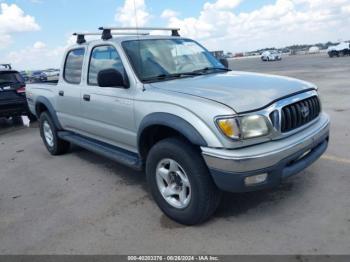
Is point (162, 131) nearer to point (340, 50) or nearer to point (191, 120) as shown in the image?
point (191, 120)

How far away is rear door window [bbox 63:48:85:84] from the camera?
5.28m

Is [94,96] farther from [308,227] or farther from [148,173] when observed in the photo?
[308,227]

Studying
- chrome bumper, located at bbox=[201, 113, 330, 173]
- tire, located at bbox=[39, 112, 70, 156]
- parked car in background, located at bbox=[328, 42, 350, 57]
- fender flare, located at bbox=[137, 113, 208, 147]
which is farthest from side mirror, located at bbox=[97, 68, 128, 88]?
parked car in background, located at bbox=[328, 42, 350, 57]

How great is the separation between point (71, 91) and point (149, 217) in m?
2.49

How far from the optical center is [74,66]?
551 cm

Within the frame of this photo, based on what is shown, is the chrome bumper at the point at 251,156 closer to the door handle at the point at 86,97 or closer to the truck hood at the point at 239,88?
the truck hood at the point at 239,88

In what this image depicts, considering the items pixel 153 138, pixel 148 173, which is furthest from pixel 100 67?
pixel 148 173

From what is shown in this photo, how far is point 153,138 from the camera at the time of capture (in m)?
4.00

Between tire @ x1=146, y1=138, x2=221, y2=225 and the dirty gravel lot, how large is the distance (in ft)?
0.46

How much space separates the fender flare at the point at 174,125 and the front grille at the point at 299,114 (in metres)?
0.81

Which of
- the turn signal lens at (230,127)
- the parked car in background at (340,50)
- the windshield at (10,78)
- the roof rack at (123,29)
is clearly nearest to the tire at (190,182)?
the turn signal lens at (230,127)

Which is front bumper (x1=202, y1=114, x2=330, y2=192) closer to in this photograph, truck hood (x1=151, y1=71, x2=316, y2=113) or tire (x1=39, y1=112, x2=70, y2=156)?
truck hood (x1=151, y1=71, x2=316, y2=113)

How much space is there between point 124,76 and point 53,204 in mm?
1800

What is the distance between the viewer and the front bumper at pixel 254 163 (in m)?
3.09
